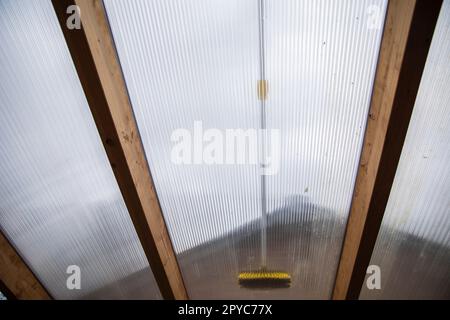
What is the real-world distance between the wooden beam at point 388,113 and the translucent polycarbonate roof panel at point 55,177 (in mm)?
1543

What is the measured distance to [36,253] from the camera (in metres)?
2.06

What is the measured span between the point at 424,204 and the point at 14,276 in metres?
2.86

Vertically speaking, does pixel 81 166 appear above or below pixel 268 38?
below

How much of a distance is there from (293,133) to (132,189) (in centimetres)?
99

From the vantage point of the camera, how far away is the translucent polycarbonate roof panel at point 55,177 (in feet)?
4.66

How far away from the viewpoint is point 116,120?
53.9 inches

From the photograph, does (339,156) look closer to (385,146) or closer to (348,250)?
(385,146)

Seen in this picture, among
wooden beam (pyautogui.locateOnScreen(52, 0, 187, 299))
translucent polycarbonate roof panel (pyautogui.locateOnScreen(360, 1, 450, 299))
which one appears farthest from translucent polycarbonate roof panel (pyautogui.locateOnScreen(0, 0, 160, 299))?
translucent polycarbonate roof panel (pyautogui.locateOnScreen(360, 1, 450, 299))

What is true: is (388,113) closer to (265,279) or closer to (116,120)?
(116,120)

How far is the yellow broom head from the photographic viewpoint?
7.26ft

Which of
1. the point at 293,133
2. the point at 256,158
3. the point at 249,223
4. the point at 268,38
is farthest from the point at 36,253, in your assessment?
the point at 268,38

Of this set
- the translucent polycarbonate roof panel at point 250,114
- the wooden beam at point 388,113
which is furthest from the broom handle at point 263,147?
the wooden beam at point 388,113

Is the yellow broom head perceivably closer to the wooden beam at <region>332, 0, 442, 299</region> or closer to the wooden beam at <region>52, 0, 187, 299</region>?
the wooden beam at <region>332, 0, 442, 299</region>

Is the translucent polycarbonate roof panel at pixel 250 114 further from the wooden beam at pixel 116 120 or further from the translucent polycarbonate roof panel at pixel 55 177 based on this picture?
the translucent polycarbonate roof panel at pixel 55 177
